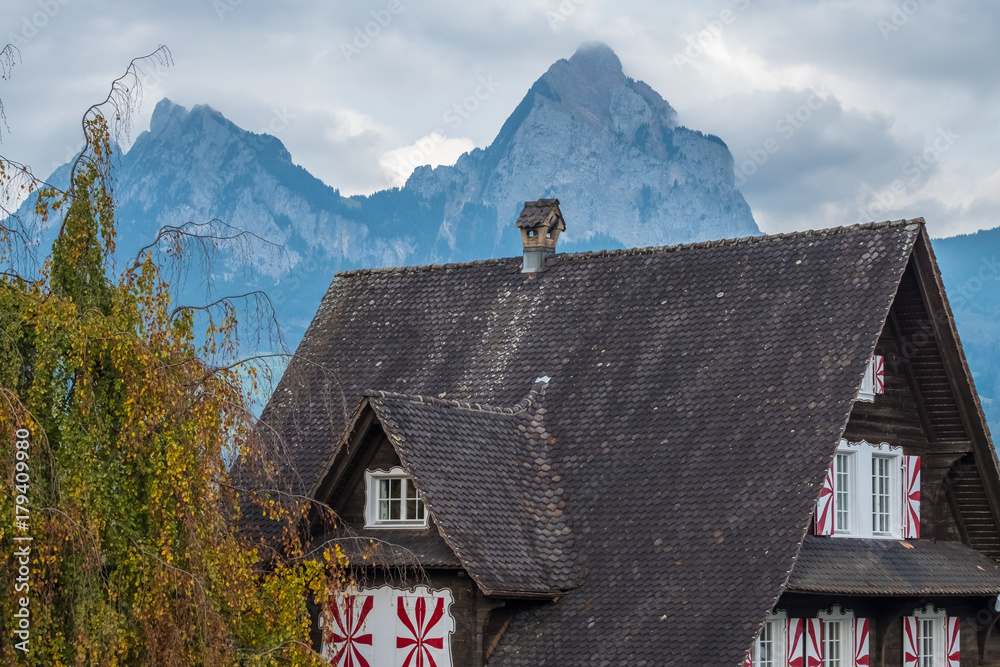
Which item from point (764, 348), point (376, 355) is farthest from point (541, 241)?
point (764, 348)

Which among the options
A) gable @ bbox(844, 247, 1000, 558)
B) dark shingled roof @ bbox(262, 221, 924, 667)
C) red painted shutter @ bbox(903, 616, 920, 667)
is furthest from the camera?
gable @ bbox(844, 247, 1000, 558)

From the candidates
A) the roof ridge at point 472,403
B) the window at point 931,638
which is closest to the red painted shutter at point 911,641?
the window at point 931,638

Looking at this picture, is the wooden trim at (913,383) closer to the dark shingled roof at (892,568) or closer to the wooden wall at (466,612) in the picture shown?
the dark shingled roof at (892,568)

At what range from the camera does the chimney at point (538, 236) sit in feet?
88.6

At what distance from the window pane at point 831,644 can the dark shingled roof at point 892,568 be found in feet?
3.06

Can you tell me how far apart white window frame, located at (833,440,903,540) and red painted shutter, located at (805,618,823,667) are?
1460 mm

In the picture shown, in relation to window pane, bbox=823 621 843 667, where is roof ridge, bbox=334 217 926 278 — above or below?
above

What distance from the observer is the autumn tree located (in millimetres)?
13148

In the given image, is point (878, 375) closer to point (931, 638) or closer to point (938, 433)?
point (938, 433)

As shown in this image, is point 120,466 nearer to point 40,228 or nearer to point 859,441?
point 40,228

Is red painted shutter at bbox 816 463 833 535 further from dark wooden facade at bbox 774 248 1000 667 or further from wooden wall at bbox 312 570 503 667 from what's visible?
wooden wall at bbox 312 570 503 667

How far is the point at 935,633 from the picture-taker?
22859 mm

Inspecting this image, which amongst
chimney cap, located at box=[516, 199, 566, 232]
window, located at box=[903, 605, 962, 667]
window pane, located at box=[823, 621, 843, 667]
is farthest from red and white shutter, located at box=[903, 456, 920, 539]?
chimney cap, located at box=[516, 199, 566, 232]

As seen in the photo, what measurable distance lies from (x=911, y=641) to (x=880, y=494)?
94.0 inches
